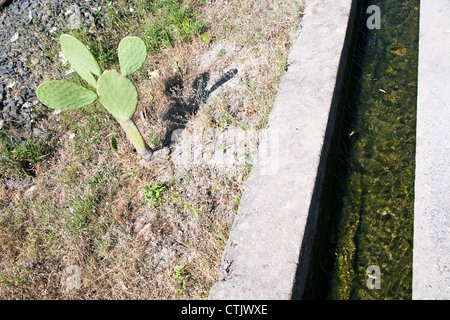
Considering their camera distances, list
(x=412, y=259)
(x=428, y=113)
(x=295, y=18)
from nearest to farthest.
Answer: (x=412, y=259)
(x=428, y=113)
(x=295, y=18)

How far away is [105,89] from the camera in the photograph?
2486 mm

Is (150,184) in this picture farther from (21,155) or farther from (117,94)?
(21,155)

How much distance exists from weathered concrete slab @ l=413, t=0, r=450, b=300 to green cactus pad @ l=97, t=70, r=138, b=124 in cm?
171

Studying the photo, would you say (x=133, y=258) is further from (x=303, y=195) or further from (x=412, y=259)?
(x=412, y=259)

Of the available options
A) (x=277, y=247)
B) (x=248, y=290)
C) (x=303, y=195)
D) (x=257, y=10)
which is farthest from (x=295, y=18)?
(x=248, y=290)

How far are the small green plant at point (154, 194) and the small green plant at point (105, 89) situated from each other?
0.25 meters

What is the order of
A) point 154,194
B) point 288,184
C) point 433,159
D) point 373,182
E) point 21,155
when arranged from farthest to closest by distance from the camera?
point 21,155, point 154,194, point 373,182, point 433,159, point 288,184

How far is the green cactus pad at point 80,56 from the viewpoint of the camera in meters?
2.64

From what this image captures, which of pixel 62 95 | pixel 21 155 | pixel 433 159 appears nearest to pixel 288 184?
pixel 433 159

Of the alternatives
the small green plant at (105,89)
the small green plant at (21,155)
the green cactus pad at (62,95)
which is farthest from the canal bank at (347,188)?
the small green plant at (21,155)

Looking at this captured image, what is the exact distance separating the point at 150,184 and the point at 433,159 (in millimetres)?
1680
